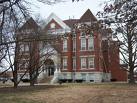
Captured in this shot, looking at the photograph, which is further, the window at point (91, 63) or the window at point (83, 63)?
the window at point (83, 63)

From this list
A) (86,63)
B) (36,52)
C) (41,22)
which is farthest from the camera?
(86,63)

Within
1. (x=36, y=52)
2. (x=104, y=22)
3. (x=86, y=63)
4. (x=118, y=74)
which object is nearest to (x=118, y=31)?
(x=104, y=22)

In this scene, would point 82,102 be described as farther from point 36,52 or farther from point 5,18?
point 36,52

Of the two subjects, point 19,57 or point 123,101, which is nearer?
point 123,101

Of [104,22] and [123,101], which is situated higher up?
[104,22]

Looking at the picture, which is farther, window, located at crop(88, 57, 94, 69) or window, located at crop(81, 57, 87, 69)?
window, located at crop(81, 57, 87, 69)

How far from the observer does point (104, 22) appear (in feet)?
44.7

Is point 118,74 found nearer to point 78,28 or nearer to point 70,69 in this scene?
point 70,69

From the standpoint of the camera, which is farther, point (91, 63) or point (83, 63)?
point (83, 63)

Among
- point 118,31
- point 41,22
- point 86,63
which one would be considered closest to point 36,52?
point 41,22

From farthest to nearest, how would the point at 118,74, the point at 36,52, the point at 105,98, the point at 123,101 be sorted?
the point at 118,74, the point at 36,52, the point at 105,98, the point at 123,101

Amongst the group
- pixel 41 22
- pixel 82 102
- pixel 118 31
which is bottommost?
pixel 82 102

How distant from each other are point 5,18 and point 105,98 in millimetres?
12422

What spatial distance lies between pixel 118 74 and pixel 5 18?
198ft
